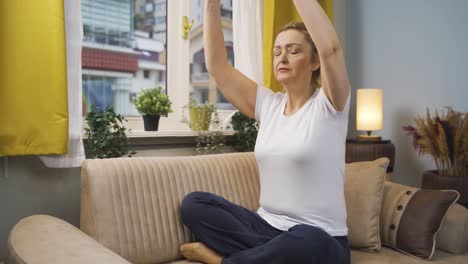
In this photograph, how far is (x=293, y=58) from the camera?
1609 millimetres

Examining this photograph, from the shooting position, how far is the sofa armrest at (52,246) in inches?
43.3

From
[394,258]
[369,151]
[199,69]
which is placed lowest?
[394,258]

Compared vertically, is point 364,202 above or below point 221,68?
below

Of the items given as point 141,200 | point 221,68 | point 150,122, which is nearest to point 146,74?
point 150,122

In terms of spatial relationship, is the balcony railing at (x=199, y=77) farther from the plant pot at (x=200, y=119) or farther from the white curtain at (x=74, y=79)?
the white curtain at (x=74, y=79)

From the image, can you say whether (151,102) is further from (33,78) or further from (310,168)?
(310,168)

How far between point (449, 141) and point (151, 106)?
5.16 feet

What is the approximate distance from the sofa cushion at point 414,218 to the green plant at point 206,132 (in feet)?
2.95

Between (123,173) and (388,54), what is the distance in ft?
7.09

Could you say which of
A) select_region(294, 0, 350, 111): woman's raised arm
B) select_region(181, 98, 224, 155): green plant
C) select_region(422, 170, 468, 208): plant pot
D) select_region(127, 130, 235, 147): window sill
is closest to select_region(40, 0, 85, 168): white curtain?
select_region(127, 130, 235, 147): window sill

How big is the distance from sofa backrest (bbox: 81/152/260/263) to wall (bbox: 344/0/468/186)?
1627mm

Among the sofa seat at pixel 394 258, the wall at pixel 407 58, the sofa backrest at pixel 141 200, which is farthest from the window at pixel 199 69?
the sofa seat at pixel 394 258

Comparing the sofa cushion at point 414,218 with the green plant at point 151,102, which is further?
the green plant at point 151,102

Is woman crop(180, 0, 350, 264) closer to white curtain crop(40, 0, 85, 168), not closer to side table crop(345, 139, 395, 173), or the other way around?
white curtain crop(40, 0, 85, 168)
